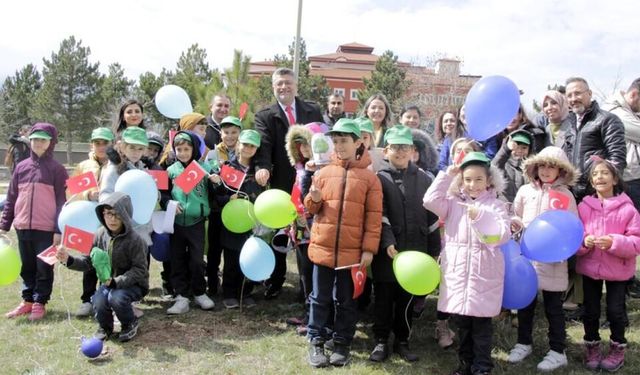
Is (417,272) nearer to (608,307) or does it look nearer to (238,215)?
(608,307)

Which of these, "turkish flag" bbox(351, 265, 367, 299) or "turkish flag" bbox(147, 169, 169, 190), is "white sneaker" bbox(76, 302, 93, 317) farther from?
"turkish flag" bbox(351, 265, 367, 299)

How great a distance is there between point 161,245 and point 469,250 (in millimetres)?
3351

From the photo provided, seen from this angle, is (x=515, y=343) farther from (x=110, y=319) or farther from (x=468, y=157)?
(x=110, y=319)

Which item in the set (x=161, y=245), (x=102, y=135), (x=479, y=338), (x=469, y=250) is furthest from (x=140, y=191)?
(x=479, y=338)

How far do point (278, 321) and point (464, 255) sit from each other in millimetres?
2191

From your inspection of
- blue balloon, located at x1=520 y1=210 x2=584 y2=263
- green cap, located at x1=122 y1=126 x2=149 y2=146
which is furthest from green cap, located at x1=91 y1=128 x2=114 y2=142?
blue balloon, located at x1=520 y1=210 x2=584 y2=263

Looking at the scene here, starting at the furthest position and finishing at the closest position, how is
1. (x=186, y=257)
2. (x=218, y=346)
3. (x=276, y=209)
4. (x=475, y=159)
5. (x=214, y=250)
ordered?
(x=214, y=250) < (x=186, y=257) < (x=218, y=346) < (x=276, y=209) < (x=475, y=159)

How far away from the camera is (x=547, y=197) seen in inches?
157

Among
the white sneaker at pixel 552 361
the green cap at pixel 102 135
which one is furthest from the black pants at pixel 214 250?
the white sneaker at pixel 552 361

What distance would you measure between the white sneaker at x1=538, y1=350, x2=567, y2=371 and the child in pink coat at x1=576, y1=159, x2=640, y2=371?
0.75ft

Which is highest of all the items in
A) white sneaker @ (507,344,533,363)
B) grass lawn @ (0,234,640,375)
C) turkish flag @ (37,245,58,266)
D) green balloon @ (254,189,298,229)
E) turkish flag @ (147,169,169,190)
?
turkish flag @ (147,169,169,190)

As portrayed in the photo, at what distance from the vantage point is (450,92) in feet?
96.2

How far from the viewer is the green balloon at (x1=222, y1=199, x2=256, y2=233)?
4867 millimetres

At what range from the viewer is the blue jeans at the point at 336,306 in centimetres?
402
